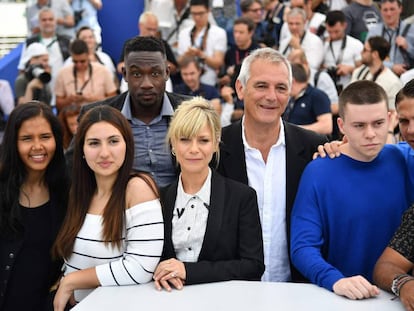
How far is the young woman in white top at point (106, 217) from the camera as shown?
2535mm

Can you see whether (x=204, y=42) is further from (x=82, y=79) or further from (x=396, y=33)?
(x=396, y=33)

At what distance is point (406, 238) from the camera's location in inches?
95.3

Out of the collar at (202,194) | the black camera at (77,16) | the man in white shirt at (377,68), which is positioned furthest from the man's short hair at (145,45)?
the black camera at (77,16)

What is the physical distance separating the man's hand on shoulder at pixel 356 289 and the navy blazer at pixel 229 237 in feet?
1.17

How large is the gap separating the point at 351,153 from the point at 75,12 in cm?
652

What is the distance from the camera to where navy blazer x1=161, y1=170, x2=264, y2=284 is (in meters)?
2.57

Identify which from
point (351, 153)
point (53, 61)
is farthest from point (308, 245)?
point (53, 61)

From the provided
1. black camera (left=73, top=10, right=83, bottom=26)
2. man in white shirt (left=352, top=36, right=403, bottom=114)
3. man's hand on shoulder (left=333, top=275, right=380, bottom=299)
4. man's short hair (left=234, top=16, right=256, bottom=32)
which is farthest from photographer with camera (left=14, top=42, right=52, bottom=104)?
man's hand on shoulder (left=333, top=275, right=380, bottom=299)

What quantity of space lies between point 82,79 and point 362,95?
4709 millimetres

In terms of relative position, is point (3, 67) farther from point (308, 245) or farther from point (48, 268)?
point (308, 245)

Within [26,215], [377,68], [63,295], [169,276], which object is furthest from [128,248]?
[377,68]

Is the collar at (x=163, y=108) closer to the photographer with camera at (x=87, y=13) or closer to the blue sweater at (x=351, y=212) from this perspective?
the blue sweater at (x=351, y=212)

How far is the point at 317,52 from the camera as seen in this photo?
270 inches

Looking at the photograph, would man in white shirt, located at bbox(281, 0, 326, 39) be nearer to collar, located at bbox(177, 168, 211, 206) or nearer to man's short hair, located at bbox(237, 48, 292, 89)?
man's short hair, located at bbox(237, 48, 292, 89)
